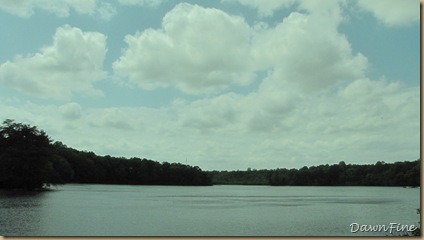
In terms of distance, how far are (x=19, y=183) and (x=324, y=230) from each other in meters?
65.8

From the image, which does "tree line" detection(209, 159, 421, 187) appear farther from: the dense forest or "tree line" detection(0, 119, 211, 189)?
"tree line" detection(0, 119, 211, 189)

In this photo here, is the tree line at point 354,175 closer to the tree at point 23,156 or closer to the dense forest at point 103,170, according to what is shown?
the dense forest at point 103,170

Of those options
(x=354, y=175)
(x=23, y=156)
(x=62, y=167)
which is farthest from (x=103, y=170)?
(x=354, y=175)

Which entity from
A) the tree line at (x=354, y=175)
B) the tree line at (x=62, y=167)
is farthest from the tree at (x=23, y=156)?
the tree line at (x=354, y=175)

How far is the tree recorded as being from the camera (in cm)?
8412

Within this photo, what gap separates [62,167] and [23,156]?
3104 centimetres

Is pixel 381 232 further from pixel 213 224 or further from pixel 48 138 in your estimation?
pixel 48 138

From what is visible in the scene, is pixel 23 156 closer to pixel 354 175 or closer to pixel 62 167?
pixel 62 167

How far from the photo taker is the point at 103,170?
162 m

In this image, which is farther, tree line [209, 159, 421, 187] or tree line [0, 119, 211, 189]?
tree line [209, 159, 421, 187]

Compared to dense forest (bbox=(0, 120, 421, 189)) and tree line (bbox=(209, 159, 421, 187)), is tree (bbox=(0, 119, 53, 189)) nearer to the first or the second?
dense forest (bbox=(0, 120, 421, 189))

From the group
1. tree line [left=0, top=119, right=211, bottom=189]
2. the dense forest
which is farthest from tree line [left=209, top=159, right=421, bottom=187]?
tree line [left=0, top=119, right=211, bottom=189]

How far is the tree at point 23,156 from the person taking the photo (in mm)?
84125

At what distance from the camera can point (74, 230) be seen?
1297 inches
